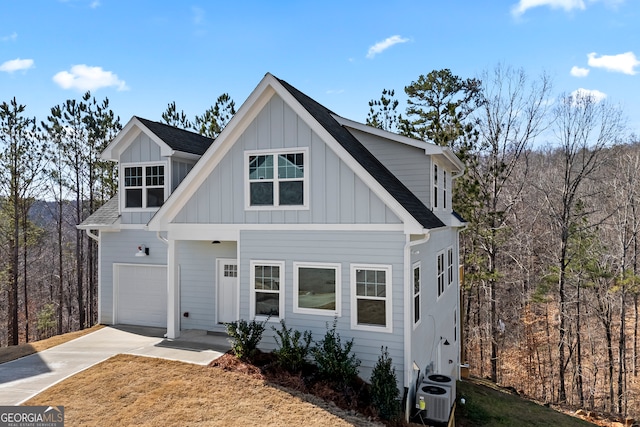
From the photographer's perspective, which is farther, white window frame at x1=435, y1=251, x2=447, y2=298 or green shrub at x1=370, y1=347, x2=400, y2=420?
white window frame at x1=435, y1=251, x2=447, y2=298

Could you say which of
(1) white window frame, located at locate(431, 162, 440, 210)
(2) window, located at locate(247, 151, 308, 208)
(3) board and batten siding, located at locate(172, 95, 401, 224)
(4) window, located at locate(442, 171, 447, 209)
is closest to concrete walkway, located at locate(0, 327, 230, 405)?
(3) board and batten siding, located at locate(172, 95, 401, 224)

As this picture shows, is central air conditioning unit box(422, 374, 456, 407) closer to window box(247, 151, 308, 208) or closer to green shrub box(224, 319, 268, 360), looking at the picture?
green shrub box(224, 319, 268, 360)

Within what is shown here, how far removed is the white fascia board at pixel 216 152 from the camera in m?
9.95

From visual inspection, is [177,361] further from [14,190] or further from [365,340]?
[14,190]

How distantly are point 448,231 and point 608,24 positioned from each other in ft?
34.6

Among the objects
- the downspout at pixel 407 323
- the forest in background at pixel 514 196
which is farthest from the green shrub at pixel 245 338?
the forest in background at pixel 514 196

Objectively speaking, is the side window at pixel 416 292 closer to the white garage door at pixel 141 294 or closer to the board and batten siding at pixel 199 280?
the board and batten siding at pixel 199 280

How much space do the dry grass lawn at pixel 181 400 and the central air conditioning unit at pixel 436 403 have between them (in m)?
1.83

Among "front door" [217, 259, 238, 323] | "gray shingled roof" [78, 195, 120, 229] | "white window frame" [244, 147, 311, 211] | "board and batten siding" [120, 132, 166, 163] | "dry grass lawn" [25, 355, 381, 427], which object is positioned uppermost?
"board and batten siding" [120, 132, 166, 163]

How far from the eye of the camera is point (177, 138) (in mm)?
13844

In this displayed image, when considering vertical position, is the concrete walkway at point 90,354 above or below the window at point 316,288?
below

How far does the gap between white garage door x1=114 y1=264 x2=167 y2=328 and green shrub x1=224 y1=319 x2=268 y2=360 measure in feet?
15.1

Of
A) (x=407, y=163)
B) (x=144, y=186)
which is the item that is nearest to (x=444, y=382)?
(x=407, y=163)

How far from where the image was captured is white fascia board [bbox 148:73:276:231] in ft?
32.6
